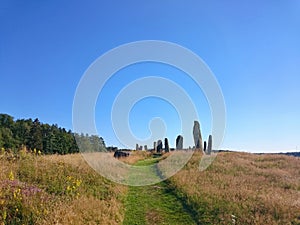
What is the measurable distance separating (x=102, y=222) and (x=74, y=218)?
981mm

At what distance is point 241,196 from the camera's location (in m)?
13.2

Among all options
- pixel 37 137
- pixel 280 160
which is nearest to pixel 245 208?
pixel 280 160

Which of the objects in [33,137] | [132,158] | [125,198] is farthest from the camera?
[33,137]

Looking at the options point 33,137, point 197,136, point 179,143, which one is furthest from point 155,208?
point 33,137

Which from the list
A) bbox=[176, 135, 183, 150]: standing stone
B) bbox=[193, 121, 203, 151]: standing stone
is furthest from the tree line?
bbox=[193, 121, 203, 151]: standing stone

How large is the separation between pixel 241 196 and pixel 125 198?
16.2 ft

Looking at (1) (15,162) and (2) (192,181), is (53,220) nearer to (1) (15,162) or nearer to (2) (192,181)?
(1) (15,162)

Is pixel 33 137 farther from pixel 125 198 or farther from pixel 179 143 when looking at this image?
pixel 125 198

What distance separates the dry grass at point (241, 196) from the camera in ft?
35.6

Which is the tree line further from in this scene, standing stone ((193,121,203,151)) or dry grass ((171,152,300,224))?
dry grass ((171,152,300,224))

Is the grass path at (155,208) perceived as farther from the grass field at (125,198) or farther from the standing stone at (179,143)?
the standing stone at (179,143)

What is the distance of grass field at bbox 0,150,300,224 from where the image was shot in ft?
29.9

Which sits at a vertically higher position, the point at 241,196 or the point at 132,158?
the point at 132,158

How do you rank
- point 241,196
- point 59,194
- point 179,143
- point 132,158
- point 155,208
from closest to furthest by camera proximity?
point 59,194
point 155,208
point 241,196
point 132,158
point 179,143
